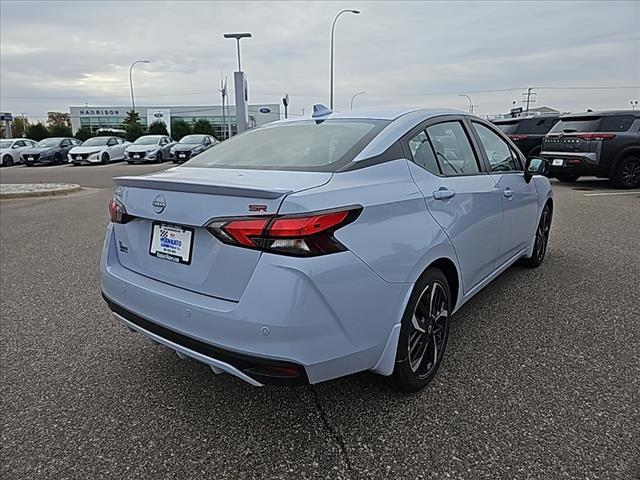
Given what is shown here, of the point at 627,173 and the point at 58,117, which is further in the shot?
the point at 58,117

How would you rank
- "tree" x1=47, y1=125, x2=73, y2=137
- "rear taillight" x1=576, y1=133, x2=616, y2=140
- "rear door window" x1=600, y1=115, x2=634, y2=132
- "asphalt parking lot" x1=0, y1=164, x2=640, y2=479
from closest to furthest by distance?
"asphalt parking lot" x1=0, y1=164, x2=640, y2=479 < "rear taillight" x1=576, y1=133, x2=616, y2=140 < "rear door window" x1=600, y1=115, x2=634, y2=132 < "tree" x1=47, y1=125, x2=73, y2=137

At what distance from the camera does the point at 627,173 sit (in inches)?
436

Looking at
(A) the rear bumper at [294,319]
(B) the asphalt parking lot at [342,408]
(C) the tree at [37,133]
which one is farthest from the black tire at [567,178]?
(C) the tree at [37,133]

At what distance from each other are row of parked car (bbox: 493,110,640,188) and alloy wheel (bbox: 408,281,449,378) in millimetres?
9968

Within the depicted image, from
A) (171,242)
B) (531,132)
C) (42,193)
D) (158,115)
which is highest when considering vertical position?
(158,115)

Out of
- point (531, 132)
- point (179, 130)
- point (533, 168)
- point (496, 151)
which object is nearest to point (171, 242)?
point (496, 151)

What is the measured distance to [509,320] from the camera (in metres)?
3.55

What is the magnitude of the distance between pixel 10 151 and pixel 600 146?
26.9 m

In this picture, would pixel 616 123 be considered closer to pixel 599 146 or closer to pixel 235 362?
pixel 599 146

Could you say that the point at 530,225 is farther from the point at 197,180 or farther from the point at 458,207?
the point at 197,180

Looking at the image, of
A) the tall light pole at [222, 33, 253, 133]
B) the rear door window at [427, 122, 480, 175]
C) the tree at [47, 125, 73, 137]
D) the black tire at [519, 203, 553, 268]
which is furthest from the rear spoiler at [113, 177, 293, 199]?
the tree at [47, 125, 73, 137]

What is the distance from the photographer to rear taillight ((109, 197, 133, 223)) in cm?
250

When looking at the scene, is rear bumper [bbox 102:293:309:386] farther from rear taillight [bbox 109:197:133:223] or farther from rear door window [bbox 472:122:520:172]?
rear door window [bbox 472:122:520:172]

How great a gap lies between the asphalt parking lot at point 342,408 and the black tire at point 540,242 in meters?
0.75
